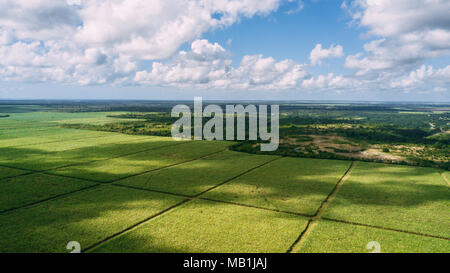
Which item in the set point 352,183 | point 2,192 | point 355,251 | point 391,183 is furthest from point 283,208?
point 2,192

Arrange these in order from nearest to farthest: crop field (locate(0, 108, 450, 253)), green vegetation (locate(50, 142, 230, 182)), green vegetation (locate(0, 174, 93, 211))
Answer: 1. crop field (locate(0, 108, 450, 253))
2. green vegetation (locate(0, 174, 93, 211))
3. green vegetation (locate(50, 142, 230, 182))

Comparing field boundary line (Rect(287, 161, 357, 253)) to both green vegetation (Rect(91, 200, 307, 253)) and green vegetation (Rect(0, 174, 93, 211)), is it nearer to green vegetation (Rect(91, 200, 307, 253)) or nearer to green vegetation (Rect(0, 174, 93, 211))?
green vegetation (Rect(91, 200, 307, 253))

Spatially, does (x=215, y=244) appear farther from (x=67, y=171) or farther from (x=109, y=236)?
(x=67, y=171)

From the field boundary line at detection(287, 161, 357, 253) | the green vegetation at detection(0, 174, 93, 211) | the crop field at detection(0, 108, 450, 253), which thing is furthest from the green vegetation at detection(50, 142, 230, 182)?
the field boundary line at detection(287, 161, 357, 253)

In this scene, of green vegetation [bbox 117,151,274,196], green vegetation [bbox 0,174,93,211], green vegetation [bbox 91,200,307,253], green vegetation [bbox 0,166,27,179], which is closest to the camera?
green vegetation [bbox 91,200,307,253]

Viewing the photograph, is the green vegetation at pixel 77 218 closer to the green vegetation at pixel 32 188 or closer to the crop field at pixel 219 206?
the crop field at pixel 219 206
